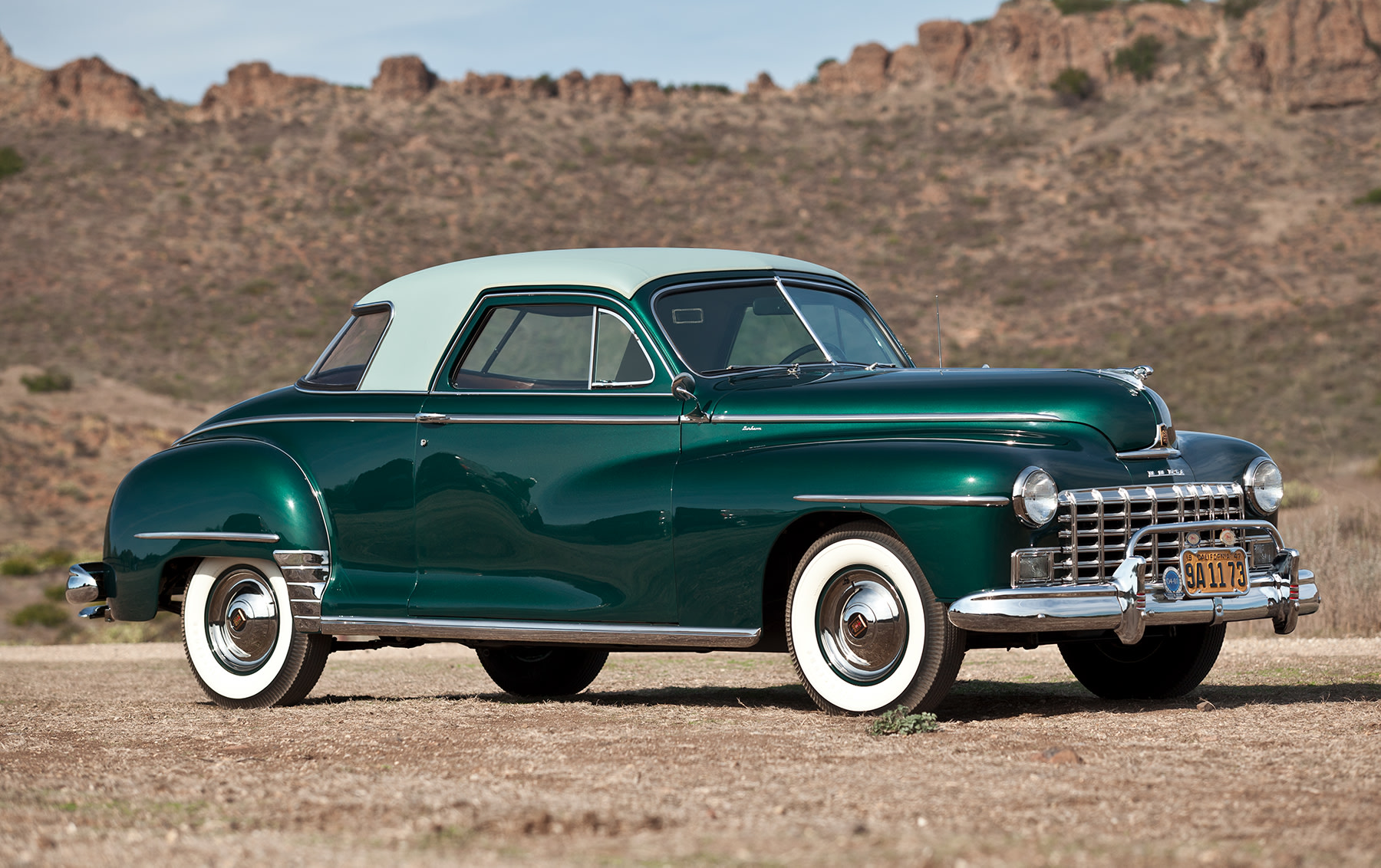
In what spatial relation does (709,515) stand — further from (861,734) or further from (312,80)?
(312,80)

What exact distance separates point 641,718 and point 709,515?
0.99m

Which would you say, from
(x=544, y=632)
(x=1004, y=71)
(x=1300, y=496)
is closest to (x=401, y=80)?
(x=1004, y=71)

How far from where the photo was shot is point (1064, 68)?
197ft

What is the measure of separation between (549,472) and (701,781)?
95.3 inches

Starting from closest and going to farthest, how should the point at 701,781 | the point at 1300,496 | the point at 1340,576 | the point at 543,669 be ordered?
the point at 701,781, the point at 543,669, the point at 1340,576, the point at 1300,496

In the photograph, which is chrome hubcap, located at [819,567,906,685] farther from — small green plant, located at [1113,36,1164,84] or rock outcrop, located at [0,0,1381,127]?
small green plant, located at [1113,36,1164,84]

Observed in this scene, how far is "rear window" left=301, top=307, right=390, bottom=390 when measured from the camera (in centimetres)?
790

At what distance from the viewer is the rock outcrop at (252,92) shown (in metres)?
59.2

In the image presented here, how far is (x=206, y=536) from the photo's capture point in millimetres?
7742

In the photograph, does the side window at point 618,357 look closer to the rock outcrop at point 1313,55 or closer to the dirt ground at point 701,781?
the dirt ground at point 701,781

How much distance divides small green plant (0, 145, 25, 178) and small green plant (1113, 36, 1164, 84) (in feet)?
135

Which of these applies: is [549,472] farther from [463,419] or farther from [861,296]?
[861,296]

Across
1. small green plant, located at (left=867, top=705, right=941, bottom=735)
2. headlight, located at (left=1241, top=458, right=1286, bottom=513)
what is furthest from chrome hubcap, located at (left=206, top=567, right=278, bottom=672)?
headlight, located at (left=1241, top=458, right=1286, bottom=513)

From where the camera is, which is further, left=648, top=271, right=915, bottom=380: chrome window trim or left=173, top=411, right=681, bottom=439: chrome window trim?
left=648, top=271, right=915, bottom=380: chrome window trim
